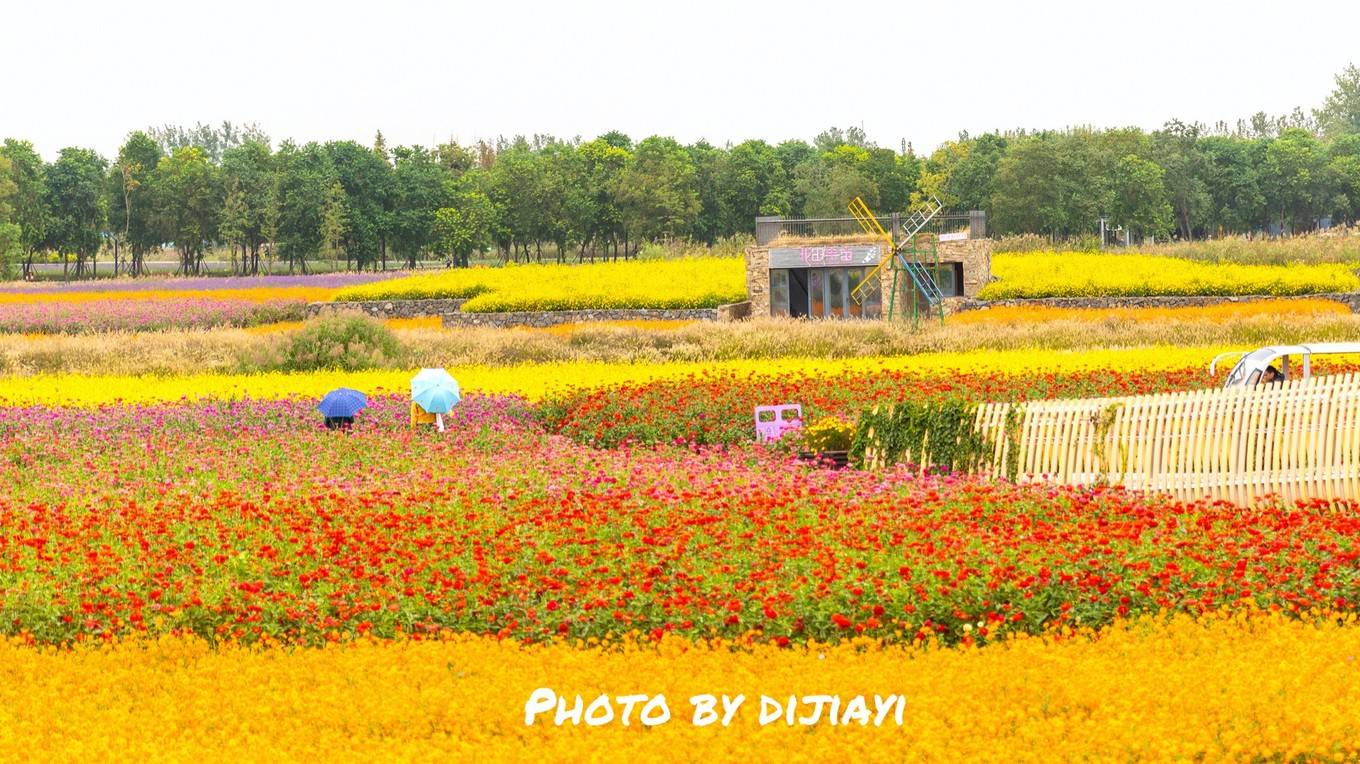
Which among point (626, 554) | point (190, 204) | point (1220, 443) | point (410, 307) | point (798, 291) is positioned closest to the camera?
point (626, 554)

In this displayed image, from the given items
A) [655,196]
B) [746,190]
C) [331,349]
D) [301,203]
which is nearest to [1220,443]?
[331,349]

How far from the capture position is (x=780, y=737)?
7.90 metres

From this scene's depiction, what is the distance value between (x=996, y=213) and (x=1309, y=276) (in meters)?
32.7

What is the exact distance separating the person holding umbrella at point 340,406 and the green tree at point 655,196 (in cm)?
6493

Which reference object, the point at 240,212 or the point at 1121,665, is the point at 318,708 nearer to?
the point at 1121,665

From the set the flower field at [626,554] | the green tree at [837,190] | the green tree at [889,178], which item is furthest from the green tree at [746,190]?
the flower field at [626,554]

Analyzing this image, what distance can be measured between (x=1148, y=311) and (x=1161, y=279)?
6088mm

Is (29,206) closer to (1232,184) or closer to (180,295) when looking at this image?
(180,295)

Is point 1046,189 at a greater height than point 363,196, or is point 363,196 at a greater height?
point 363,196

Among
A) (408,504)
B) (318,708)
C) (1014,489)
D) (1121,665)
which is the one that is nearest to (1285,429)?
(1014,489)

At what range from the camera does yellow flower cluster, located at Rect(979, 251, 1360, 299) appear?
49.7 meters

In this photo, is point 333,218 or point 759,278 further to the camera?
point 333,218

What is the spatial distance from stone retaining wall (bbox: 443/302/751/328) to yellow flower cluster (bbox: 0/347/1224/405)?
58.8 ft

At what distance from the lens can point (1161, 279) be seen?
168 ft
